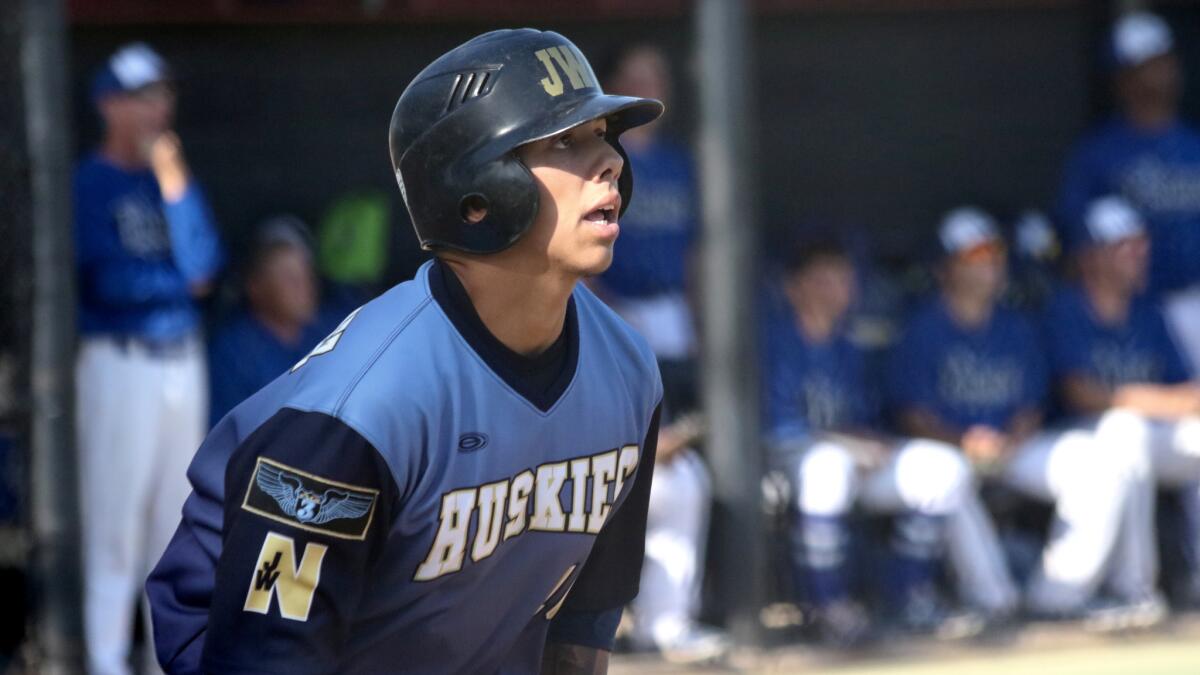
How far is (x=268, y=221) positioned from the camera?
5.91 m

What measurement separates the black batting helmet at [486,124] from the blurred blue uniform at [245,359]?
10.1 feet

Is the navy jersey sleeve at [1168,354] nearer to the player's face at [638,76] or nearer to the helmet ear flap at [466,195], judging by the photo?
the player's face at [638,76]

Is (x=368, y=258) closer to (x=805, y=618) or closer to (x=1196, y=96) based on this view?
(x=805, y=618)

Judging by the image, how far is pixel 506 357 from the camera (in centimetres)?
229

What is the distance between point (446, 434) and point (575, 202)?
13.5 inches

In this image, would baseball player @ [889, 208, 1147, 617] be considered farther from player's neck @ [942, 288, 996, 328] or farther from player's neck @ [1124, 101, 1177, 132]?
player's neck @ [1124, 101, 1177, 132]

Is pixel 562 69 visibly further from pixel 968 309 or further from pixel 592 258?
pixel 968 309

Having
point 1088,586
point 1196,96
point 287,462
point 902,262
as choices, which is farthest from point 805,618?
point 287,462

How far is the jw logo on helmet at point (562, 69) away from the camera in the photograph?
223 centimetres

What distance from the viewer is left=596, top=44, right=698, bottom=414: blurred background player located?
567 centimetres

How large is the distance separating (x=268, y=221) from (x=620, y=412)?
369 centimetres

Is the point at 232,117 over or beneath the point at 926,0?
beneath

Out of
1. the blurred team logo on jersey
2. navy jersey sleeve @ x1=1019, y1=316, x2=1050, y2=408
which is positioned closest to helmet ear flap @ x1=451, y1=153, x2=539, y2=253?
the blurred team logo on jersey

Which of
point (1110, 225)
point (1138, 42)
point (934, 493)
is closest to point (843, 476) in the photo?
point (934, 493)
